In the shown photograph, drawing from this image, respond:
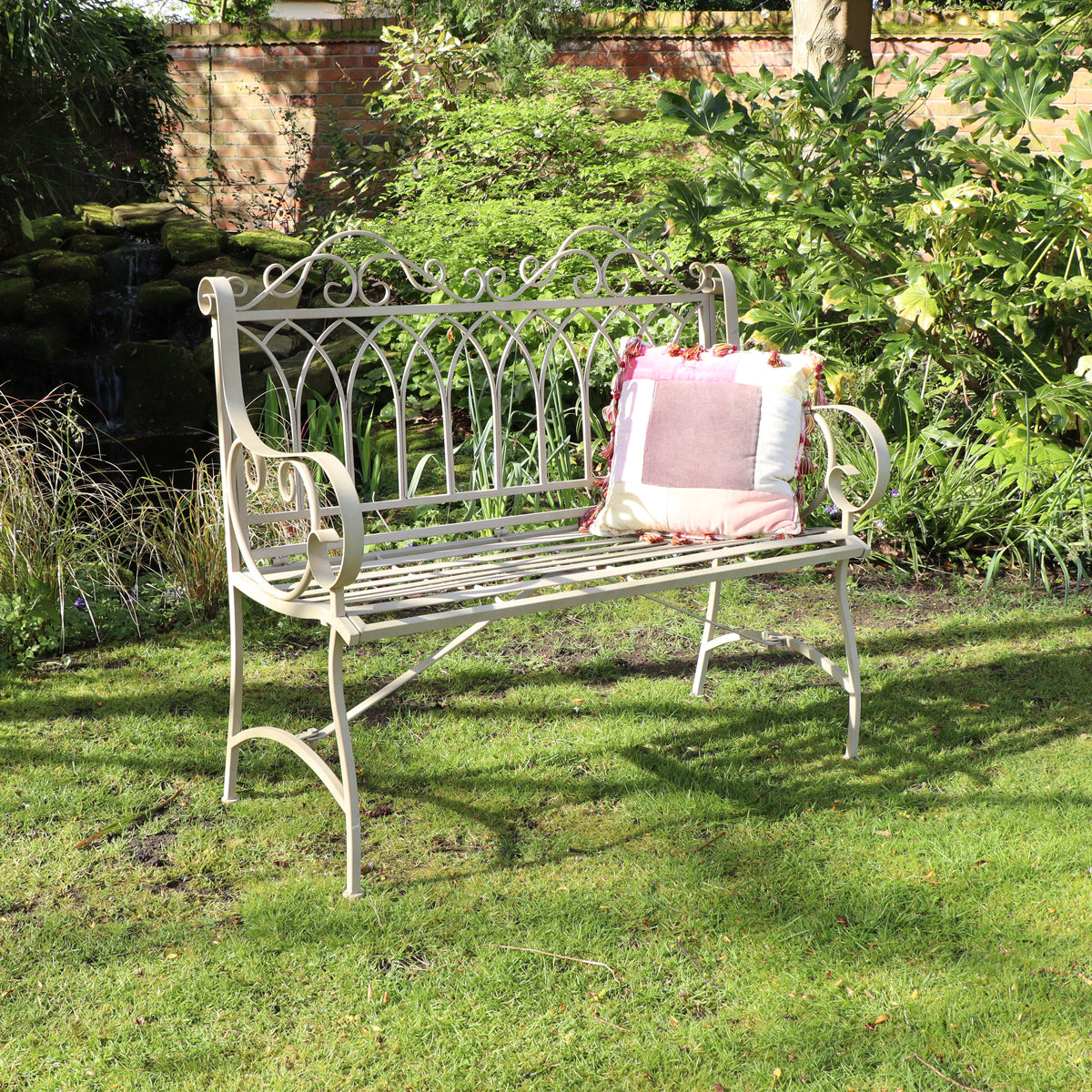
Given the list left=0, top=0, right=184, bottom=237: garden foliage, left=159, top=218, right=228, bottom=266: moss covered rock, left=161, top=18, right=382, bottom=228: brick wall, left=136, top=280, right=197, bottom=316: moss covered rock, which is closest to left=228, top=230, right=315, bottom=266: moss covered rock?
left=159, top=218, right=228, bottom=266: moss covered rock

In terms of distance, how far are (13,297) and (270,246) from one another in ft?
5.02

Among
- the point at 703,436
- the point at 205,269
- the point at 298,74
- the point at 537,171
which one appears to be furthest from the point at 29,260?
the point at 703,436

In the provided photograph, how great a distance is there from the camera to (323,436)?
426 centimetres

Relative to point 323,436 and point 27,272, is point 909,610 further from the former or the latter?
point 27,272

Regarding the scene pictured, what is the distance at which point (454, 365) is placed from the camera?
2.74 metres

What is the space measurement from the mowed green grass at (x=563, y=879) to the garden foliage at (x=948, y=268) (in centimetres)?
82

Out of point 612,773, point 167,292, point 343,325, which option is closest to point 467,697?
point 612,773

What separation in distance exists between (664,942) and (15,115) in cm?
732

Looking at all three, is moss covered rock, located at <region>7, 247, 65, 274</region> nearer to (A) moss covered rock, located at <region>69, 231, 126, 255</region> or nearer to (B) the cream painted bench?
(A) moss covered rock, located at <region>69, 231, 126, 255</region>

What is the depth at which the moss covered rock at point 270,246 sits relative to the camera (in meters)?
6.73

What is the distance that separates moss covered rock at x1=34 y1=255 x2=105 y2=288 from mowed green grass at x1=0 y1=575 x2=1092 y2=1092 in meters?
3.67

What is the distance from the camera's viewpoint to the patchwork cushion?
9.14 feet

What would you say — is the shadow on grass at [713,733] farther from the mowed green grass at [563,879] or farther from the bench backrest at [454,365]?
→ the bench backrest at [454,365]

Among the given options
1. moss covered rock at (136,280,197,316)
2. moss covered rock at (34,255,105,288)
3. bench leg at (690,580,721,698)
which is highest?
moss covered rock at (34,255,105,288)
